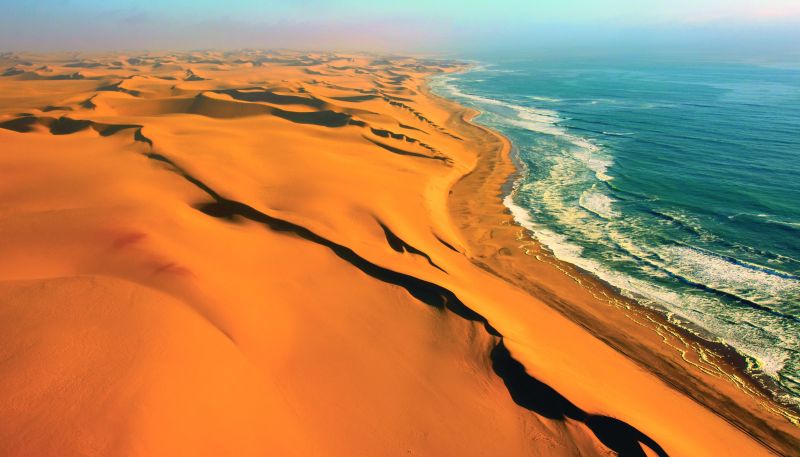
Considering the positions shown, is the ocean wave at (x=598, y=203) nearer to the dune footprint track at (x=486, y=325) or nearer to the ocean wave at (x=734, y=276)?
the ocean wave at (x=734, y=276)

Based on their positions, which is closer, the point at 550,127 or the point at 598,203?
the point at 598,203

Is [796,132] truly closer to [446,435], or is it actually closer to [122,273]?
[446,435]

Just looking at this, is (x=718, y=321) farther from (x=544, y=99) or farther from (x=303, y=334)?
(x=544, y=99)

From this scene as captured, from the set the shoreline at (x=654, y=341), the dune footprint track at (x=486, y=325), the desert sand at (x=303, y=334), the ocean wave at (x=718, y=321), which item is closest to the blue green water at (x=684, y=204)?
the ocean wave at (x=718, y=321)

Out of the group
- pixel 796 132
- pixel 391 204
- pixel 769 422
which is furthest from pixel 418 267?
pixel 796 132

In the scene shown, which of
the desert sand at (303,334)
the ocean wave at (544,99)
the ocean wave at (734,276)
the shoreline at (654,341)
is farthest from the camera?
the ocean wave at (544,99)

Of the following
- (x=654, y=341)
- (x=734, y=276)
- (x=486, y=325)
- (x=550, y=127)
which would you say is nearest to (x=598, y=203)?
(x=734, y=276)
